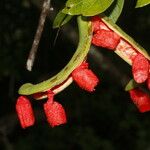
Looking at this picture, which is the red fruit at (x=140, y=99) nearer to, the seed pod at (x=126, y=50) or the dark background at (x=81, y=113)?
the seed pod at (x=126, y=50)

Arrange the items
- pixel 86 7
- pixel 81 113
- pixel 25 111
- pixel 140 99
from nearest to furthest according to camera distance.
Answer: pixel 86 7, pixel 25 111, pixel 140 99, pixel 81 113

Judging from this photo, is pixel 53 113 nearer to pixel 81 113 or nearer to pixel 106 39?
pixel 106 39

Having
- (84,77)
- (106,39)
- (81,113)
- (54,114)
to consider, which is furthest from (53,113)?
(81,113)

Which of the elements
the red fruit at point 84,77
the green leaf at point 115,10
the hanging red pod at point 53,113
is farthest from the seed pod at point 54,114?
the green leaf at point 115,10

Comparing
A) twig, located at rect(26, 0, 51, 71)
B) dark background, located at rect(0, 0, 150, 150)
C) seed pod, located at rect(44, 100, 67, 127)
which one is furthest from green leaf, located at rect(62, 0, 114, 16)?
dark background, located at rect(0, 0, 150, 150)

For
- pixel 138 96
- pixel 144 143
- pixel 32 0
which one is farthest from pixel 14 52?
pixel 138 96

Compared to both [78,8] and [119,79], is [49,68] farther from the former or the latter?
[78,8]
